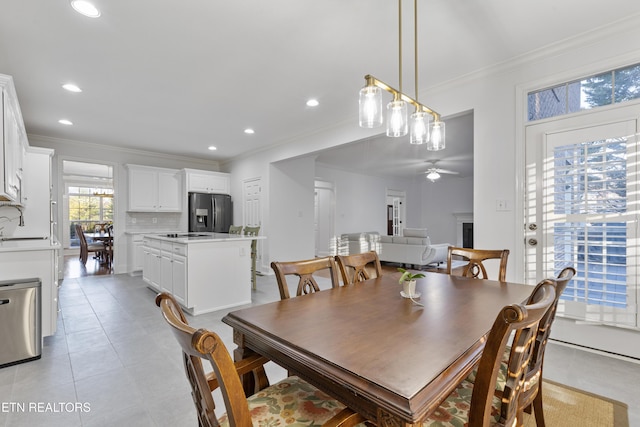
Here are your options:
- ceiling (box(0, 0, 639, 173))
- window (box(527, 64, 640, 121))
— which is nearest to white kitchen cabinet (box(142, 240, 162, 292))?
ceiling (box(0, 0, 639, 173))

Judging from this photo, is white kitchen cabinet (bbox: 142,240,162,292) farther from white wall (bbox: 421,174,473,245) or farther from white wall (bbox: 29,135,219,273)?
white wall (bbox: 421,174,473,245)

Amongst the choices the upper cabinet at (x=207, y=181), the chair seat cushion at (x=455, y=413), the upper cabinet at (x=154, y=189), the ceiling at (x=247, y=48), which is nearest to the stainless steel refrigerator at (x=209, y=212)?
the upper cabinet at (x=207, y=181)

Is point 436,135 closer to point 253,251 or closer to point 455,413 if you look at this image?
point 455,413

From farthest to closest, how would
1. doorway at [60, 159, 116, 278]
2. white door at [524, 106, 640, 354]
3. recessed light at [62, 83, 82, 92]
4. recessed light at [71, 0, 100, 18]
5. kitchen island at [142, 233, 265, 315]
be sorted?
1. doorway at [60, 159, 116, 278]
2. kitchen island at [142, 233, 265, 315]
3. recessed light at [62, 83, 82, 92]
4. white door at [524, 106, 640, 354]
5. recessed light at [71, 0, 100, 18]

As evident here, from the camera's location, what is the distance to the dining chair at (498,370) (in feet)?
2.41

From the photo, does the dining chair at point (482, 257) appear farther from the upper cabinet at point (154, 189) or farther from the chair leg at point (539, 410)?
the upper cabinet at point (154, 189)

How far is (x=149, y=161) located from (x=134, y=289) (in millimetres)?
3042

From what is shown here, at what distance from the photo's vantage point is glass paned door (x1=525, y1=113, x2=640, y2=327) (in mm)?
2270

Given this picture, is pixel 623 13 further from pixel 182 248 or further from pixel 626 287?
pixel 182 248

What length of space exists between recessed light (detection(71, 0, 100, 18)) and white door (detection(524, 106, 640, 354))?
353 centimetres

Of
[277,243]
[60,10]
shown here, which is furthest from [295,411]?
[277,243]

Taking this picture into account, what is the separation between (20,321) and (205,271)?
1.57 metres

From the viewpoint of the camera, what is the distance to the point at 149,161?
21.5ft

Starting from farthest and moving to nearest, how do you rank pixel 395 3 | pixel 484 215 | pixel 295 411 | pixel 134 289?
pixel 134 289
pixel 484 215
pixel 395 3
pixel 295 411
